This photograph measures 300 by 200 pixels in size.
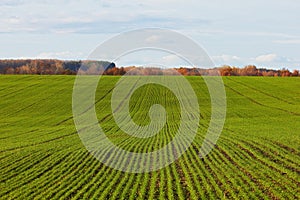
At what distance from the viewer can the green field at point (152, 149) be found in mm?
16500

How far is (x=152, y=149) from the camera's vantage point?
26.0 metres

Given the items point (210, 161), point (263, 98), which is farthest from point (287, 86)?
point (210, 161)

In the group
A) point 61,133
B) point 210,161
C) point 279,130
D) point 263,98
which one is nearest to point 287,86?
point 263,98

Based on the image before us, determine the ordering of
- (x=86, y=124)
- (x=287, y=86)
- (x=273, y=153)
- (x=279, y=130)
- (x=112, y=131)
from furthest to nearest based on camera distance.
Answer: (x=287, y=86), (x=86, y=124), (x=112, y=131), (x=279, y=130), (x=273, y=153)

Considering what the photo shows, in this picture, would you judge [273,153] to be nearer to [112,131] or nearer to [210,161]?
[210,161]

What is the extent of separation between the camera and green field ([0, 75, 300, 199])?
54.1 feet

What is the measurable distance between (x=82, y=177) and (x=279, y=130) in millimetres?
20290

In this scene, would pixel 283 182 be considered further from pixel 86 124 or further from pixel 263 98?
pixel 263 98

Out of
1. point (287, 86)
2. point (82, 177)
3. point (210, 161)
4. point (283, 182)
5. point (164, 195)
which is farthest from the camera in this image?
point (287, 86)

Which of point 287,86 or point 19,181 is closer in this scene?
point 19,181

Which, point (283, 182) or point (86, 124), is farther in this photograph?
point (86, 124)

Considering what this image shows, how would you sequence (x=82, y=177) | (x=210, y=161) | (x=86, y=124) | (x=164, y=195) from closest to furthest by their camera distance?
(x=164, y=195)
(x=82, y=177)
(x=210, y=161)
(x=86, y=124)

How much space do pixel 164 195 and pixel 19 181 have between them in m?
6.82

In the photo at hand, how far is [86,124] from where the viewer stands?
41438 millimetres
